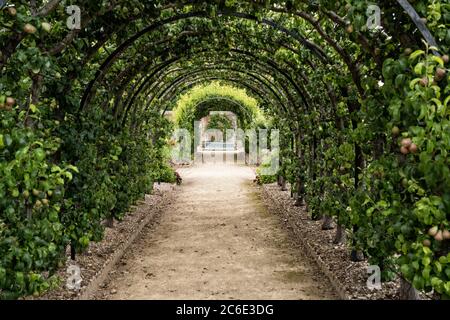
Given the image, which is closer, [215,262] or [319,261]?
[319,261]

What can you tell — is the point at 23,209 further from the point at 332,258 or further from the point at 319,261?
the point at 332,258

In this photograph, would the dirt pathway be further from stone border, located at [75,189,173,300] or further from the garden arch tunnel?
the garden arch tunnel

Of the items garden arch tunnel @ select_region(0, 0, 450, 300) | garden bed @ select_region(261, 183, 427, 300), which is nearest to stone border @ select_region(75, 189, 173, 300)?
garden arch tunnel @ select_region(0, 0, 450, 300)

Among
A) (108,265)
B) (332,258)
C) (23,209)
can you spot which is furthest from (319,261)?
(23,209)

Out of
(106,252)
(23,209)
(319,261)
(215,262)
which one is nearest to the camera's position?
(23,209)

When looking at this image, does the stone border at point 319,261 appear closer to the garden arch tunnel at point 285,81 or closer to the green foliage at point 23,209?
the garden arch tunnel at point 285,81

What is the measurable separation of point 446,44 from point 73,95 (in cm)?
379

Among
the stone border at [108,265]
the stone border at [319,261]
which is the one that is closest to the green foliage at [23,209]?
the stone border at [108,265]

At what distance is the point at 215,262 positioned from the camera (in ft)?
23.2

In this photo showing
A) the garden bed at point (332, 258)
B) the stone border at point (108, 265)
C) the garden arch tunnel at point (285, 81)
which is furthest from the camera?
the stone border at point (108, 265)

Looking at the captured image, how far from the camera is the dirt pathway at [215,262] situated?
18.9 feet

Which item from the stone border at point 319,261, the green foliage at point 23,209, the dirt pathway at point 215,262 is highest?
the green foliage at point 23,209
